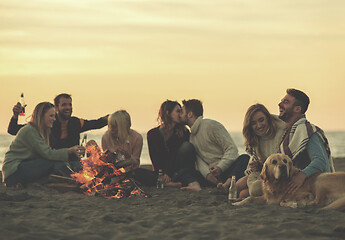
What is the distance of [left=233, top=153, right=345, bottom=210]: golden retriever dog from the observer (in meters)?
6.75

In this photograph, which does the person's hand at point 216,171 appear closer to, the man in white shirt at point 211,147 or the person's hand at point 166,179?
the man in white shirt at point 211,147

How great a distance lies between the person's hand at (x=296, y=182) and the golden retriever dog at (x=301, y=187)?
0.14 ft

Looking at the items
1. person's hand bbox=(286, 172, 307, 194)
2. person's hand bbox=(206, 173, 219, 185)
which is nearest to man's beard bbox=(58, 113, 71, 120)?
person's hand bbox=(206, 173, 219, 185)

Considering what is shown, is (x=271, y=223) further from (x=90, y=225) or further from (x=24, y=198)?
(x=24, y=198)

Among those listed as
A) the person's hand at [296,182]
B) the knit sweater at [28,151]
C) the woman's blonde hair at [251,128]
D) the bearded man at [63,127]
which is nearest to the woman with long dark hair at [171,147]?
the bearded man at [63,127]

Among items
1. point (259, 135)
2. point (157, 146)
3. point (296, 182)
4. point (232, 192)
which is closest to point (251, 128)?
point (259, 135)

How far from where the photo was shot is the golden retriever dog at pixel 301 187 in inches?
266

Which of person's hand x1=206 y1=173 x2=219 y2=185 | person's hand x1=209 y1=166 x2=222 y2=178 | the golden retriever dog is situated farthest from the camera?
person's hand x1=206 y1=173 x2=219 y2=185

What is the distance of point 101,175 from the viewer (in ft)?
29.5

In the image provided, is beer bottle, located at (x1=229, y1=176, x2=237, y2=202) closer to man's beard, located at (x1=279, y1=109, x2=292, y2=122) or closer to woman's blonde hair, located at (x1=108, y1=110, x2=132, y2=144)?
man's beard, located at (x1=279, y1=109, x2=292, y2=122)

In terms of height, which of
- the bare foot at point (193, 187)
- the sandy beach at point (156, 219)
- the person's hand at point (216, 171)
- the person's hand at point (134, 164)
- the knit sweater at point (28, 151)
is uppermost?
the knit sweater at point (28, 151)

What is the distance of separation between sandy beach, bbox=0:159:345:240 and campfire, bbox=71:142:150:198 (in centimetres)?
45

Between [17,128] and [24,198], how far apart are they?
99.5 inches

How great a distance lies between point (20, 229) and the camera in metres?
5.82
